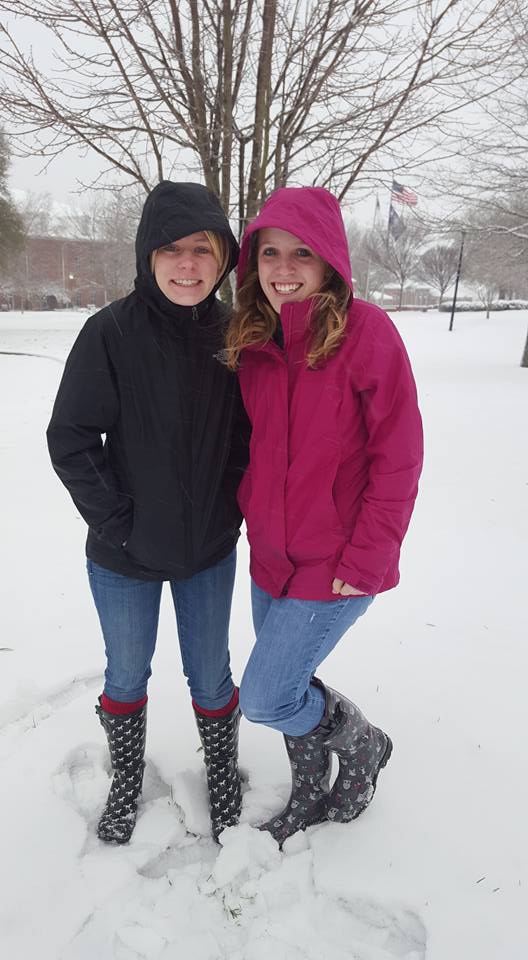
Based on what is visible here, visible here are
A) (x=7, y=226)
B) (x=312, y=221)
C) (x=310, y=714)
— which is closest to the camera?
(x=312, y=221)

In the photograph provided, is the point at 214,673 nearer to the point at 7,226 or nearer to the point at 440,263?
the point at 7,226

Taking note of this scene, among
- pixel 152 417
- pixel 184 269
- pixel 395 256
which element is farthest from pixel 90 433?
pixel 395 256

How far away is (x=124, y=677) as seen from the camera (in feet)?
6.07

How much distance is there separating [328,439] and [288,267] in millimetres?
511

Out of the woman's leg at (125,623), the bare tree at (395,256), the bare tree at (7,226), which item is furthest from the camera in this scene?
the bare tree at (395,256)

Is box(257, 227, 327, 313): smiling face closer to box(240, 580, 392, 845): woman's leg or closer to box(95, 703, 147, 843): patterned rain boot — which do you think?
box(240, 580, 392, 845): woman's leg

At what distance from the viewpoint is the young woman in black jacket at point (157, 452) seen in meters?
1.58

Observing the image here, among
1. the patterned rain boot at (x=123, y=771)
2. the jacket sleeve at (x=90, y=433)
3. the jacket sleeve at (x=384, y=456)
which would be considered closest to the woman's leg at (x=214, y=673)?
the patterned rain boot at (x=123, y=771)

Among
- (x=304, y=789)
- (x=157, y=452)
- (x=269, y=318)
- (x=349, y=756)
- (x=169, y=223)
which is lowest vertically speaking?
(x=304, y=789)

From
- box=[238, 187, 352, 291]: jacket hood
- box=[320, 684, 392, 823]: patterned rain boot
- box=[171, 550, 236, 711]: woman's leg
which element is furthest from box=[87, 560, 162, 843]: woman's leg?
box=[238, 187, 352, 291]: jacket hood

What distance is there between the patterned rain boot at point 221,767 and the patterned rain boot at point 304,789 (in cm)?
13

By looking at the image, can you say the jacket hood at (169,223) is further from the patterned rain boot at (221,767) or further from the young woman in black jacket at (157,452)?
the patterned rain boot at (221,767)

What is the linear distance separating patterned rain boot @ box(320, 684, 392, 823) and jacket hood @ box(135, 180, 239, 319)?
138 cm

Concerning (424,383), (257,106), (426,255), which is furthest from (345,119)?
(426,255)
